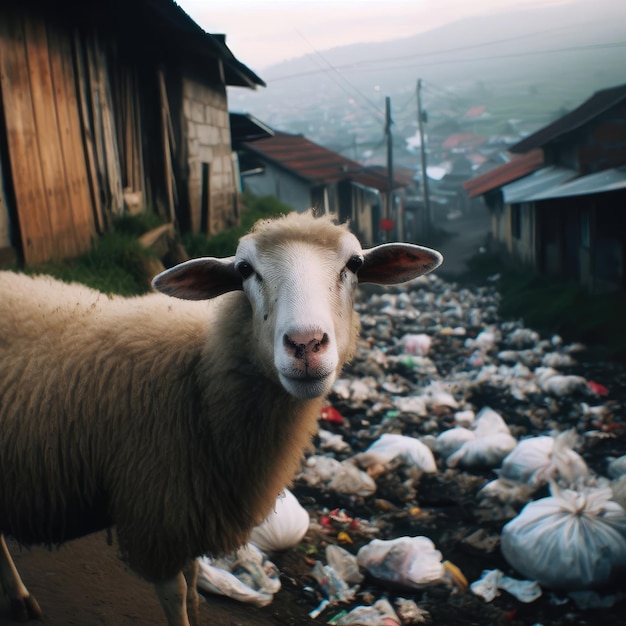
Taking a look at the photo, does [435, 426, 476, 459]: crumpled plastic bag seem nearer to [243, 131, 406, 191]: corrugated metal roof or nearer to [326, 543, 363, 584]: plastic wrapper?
[326, 543, 363, 584]: plastic wrapper

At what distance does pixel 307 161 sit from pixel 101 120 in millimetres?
13812

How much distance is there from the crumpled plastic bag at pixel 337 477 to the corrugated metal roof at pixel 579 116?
1136 cm

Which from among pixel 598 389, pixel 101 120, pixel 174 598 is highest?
pixel 101 120

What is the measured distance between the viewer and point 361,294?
1482 cm

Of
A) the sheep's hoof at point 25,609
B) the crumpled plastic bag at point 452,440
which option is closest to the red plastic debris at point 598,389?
the crumpled plastic bag at point 452,440

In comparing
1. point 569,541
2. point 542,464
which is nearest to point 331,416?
point 542,464

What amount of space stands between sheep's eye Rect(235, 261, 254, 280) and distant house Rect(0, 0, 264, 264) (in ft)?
11.4

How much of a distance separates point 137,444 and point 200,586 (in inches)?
45.9

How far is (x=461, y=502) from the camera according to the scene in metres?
4.48

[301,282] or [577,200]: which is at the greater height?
[301,282]

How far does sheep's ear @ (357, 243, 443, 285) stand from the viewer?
8.43 ft

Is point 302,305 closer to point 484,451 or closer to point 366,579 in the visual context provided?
point 366,579

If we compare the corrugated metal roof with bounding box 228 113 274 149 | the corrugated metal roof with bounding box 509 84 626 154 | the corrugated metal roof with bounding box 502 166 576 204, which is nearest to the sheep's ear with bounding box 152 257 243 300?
the corrugated metal roof with bounding box 228 113 274 149

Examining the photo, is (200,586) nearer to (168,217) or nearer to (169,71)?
(168,217)
